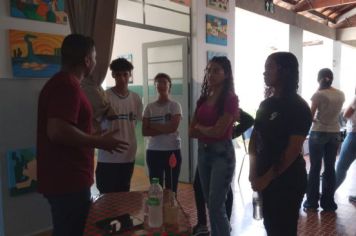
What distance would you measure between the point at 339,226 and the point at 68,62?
2.66m

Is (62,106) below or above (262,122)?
above

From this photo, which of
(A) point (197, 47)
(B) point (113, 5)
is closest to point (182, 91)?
(A) point (197, 47)

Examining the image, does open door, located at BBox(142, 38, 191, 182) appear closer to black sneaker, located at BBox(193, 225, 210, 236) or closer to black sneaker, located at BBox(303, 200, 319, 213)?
black sneaker, located at BBox(303, 200, 319, 213)

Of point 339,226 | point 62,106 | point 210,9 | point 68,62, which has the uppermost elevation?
point 210,9

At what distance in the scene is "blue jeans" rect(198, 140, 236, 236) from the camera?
201cm

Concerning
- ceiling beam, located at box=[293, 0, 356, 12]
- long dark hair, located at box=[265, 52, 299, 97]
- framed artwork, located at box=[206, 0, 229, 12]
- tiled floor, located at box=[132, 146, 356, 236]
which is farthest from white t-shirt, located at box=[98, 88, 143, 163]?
ceiling beam, located at box=[293, 0, 356, 12]

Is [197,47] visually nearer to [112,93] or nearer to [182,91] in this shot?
[182,91]

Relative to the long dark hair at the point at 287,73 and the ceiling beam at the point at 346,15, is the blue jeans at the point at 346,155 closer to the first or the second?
the long dark hair at the point at 287,73

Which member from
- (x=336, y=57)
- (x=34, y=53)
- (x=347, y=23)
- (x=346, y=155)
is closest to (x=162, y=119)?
(x=34, y=53)

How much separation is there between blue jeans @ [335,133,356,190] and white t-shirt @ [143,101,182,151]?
1.85m

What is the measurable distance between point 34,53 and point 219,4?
2.73 m

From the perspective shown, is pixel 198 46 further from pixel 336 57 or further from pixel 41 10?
pixel 336 57

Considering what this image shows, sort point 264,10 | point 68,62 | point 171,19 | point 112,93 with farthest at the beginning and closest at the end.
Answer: point 264,10, point 171,19, point 112,93, point 68,62

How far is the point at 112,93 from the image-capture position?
2.42 m
